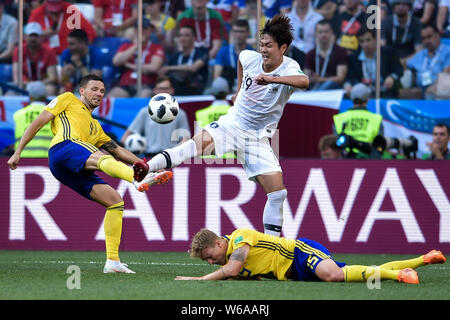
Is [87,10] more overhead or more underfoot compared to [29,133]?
more overhead

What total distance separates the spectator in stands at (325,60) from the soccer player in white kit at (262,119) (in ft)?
15.5

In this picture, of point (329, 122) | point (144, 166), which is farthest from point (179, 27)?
point (144, 166)

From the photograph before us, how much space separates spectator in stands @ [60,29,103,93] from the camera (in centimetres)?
1325

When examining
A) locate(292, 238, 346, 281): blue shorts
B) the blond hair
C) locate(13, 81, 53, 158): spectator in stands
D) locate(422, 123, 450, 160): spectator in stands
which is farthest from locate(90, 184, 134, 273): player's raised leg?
locate(422, 123, 450, 160): spectator in stands

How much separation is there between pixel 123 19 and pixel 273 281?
7.31 metres

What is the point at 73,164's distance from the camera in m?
7.77

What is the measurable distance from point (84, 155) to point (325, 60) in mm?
6135

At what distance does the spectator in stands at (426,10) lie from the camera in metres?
13.2

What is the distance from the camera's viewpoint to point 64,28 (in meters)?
13.5

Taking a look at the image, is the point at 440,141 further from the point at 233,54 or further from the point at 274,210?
the point at 274,210

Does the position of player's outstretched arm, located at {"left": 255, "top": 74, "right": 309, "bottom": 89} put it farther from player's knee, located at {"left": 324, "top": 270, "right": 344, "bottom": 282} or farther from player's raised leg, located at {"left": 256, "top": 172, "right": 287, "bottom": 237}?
player's knee, located at {"left": 324, "top": 270, "right": 344, "bottom": 282}

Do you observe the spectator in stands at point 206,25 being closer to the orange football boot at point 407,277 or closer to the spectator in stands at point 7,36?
the spectator in stands at point 7,36

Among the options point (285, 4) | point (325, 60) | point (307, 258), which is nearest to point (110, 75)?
point (285, 4)

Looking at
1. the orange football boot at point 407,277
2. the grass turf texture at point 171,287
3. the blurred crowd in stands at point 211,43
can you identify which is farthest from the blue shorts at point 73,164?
the blurred crowd in stands at point 211,43
